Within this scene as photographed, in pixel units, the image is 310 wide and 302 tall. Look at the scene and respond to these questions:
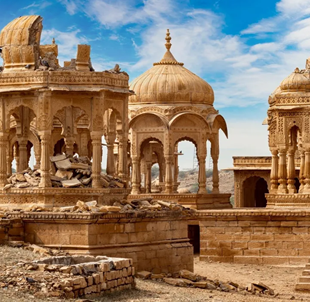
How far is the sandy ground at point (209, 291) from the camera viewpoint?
17.8 metres

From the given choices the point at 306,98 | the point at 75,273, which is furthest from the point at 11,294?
the point at 306,98

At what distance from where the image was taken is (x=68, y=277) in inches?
666

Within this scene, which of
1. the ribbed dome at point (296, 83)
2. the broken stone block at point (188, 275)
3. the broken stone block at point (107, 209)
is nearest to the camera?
the broken stone block at point (107, 209)

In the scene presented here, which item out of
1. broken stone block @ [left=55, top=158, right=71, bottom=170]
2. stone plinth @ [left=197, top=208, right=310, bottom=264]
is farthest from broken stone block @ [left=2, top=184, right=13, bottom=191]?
stone plinth @ [left=197, top=208, right=310, bottom=264]

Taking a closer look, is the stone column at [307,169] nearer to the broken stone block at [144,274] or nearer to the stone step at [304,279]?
the stone step at [304,279]

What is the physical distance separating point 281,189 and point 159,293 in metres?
13.7

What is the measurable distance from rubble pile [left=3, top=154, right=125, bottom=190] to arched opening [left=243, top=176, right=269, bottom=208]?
838 inches

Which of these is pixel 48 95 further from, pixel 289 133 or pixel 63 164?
pixel 289 133

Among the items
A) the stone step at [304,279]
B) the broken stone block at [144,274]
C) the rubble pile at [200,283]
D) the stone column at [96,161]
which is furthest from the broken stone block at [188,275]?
the stone step at [304,279]

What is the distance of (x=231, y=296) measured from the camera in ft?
66.7

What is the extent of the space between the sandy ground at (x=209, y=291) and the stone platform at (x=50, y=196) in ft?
8.36

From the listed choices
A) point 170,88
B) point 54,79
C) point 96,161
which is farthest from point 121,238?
point 170,88

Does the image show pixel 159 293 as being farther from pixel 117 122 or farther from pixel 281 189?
pixel 281 189

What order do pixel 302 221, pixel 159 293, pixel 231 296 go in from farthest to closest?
pixel 302 221 → pixel 231 296 → pixel 159 293
